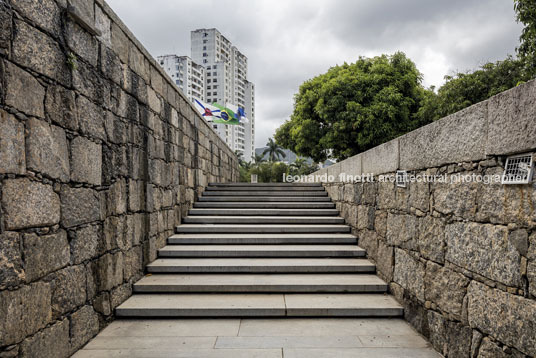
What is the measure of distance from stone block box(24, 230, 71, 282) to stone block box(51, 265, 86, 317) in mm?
82

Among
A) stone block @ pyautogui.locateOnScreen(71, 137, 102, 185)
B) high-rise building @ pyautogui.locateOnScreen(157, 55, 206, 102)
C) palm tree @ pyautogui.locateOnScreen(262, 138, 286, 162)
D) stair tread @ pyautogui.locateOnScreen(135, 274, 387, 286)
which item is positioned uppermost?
high-rise building @ pyautogui.locateOnScreen(157, 55, 206, 102)

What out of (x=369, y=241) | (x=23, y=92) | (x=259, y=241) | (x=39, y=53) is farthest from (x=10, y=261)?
(x=369, y=241)

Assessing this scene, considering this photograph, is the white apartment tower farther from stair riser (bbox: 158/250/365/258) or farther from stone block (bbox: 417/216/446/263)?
stone block (bbox: 417/216/446/263)

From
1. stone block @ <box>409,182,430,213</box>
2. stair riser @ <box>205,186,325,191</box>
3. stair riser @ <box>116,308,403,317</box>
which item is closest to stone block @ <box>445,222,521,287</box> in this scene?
stone block @ <box>409,182,430,213</box>

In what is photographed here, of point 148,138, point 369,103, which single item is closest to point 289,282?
point 148,138

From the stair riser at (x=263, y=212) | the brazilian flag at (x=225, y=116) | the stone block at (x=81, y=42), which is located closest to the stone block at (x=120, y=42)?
the stone block at (x=81, y=42)

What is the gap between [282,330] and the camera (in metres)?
2.83

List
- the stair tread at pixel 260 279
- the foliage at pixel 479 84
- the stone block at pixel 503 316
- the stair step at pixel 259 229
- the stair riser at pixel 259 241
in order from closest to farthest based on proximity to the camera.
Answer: the stone block at pixel 503 316 → the stair tread at pixel 260 279 → the stair riser at pixel 259 241 → the stair step at pixel 259 229 → the foliage at pixel 479 84

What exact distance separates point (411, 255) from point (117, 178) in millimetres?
2901

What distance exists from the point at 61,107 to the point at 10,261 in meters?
1.09

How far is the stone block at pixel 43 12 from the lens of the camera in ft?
6.22

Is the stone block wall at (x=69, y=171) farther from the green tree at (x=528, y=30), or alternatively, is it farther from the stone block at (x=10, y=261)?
the green tree at (x=528, y=30)

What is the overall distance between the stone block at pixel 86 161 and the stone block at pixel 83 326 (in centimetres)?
103

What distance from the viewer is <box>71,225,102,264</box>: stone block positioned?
2404 mm
